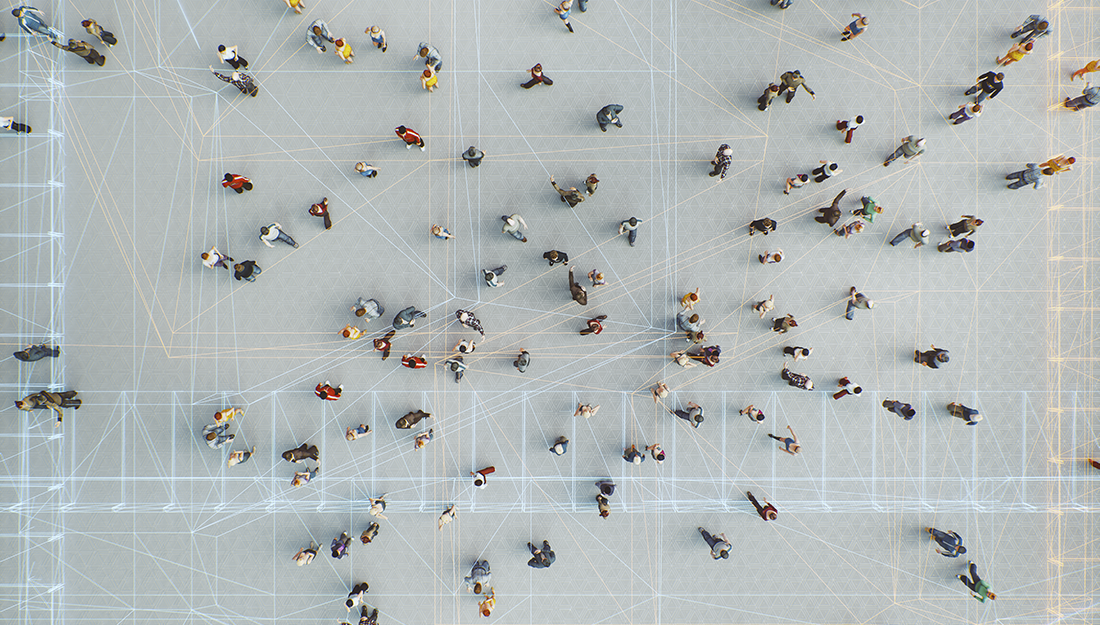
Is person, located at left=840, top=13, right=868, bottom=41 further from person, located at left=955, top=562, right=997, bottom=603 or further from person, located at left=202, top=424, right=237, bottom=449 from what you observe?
person, located at left=202, top=424, right=237, bottom=449

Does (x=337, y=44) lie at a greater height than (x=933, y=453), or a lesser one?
greater

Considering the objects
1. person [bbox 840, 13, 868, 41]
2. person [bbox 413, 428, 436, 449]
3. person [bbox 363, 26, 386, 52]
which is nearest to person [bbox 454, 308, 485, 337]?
person [bbox 413, 428, 436, 449]

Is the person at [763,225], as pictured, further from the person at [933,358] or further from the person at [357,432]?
the person at [357,432]

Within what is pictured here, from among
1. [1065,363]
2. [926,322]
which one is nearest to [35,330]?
[926,322]

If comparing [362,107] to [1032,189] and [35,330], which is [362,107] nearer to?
[35,330]

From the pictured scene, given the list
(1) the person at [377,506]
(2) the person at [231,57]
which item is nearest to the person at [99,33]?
(2) the person at [231,57]
